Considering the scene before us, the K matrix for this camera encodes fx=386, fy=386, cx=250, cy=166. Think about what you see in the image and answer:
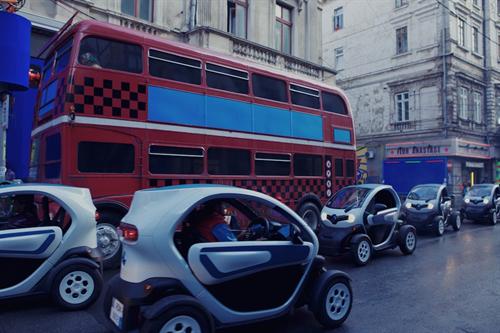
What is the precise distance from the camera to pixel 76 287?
4.91 meters

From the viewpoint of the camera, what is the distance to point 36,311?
486 centimetres

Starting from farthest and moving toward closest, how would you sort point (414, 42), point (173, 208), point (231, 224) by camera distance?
point (414, 42) < point (231, 224) < point (173, 208)

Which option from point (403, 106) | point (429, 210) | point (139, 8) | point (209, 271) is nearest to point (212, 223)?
point (209, 271)

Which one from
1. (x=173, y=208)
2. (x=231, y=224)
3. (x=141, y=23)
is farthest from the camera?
(x=141, y=23)

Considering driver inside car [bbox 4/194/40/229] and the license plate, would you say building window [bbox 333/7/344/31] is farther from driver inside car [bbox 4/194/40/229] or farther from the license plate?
the license plate

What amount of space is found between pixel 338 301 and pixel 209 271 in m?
1.65

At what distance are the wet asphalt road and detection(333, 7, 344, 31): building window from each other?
2888cm

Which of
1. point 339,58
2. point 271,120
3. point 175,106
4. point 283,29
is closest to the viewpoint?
point 175,106

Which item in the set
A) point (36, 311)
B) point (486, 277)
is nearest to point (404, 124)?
point (486, 277)

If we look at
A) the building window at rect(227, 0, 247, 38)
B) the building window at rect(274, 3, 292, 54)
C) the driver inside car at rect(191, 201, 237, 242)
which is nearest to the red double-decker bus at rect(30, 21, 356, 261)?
the driver inside car at rect(191, 201, 237, 242)

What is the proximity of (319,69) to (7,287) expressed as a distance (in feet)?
52.6

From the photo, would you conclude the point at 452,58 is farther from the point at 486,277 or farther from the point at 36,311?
the point at 36,311

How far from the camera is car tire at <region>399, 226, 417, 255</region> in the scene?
8148mm

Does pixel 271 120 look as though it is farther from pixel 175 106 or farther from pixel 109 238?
pixel 109 238
